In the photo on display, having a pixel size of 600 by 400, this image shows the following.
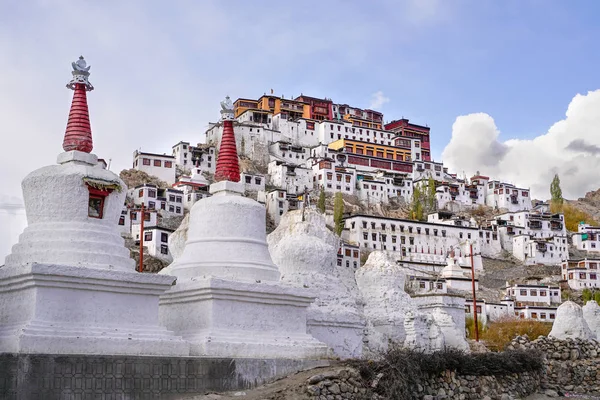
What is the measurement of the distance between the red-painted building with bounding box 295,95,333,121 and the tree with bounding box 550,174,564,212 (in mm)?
33209

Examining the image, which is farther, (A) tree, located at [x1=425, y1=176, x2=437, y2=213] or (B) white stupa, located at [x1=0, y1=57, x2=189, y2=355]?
(A) tree, located at [x1=425, y1=176, x2=437, y2=213]

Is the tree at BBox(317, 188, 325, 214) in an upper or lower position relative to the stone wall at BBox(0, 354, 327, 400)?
upper

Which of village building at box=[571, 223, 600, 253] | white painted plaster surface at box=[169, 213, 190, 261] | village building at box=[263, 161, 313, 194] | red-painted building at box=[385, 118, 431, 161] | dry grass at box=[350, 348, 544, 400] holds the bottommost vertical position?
dry grass at box=[350, 348, 544, 400]

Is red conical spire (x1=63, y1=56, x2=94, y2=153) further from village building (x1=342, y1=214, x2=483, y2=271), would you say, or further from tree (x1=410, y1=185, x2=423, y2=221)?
tree (x1=410, y1=185, x2=423, y2=221)

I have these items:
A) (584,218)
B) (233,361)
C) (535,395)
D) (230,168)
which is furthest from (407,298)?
(584,218)

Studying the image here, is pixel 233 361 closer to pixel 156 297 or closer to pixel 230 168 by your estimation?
pixel 156 297

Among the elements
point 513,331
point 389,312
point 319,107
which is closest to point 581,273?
point 513,331

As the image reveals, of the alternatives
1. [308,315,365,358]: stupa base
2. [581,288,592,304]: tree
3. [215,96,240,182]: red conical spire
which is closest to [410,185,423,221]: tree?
[581,288,592,304]: tree

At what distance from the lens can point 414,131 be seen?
106 meters

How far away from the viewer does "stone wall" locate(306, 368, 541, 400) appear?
13383 millimetres

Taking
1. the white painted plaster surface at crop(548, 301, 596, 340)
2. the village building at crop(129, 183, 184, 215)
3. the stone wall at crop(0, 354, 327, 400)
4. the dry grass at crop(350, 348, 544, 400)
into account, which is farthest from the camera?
the village building at crop(129, 183, 184, 215)

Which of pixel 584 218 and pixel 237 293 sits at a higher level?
pixel 584 218

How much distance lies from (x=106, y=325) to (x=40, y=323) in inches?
48.2

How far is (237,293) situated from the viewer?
50.7 ft
